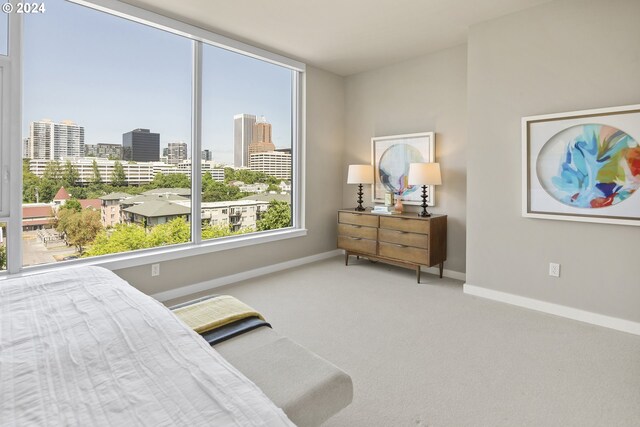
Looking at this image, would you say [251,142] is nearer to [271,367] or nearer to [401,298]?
[401,298]

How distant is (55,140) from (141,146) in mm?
669

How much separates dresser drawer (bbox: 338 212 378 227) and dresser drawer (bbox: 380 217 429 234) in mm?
118

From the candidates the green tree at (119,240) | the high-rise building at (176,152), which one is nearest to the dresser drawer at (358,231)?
the high-rise building at (176,152)

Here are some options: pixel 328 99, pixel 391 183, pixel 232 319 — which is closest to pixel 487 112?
pixel 391 183

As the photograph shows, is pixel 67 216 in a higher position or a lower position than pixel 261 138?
lower

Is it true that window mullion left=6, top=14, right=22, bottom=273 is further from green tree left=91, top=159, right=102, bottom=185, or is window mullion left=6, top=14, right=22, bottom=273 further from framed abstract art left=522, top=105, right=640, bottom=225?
framed abstract art left=522, top=105, right=640, bottom=225

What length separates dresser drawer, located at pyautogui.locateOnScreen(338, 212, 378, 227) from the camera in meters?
4.29

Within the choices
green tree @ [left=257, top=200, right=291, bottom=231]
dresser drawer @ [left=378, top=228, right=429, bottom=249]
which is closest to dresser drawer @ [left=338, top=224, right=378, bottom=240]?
dresser drawer @ [left=378, top=228, right=429, bottom=249]

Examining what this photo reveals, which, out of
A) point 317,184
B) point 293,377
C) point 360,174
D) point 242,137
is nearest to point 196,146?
point 242,137

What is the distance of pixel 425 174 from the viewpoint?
392cm

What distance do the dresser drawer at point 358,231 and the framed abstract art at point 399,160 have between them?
598mm

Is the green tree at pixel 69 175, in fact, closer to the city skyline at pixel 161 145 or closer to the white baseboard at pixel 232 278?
the city skyline at pixel 161 145

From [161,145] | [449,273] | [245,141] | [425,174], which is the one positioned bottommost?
[449,273]
